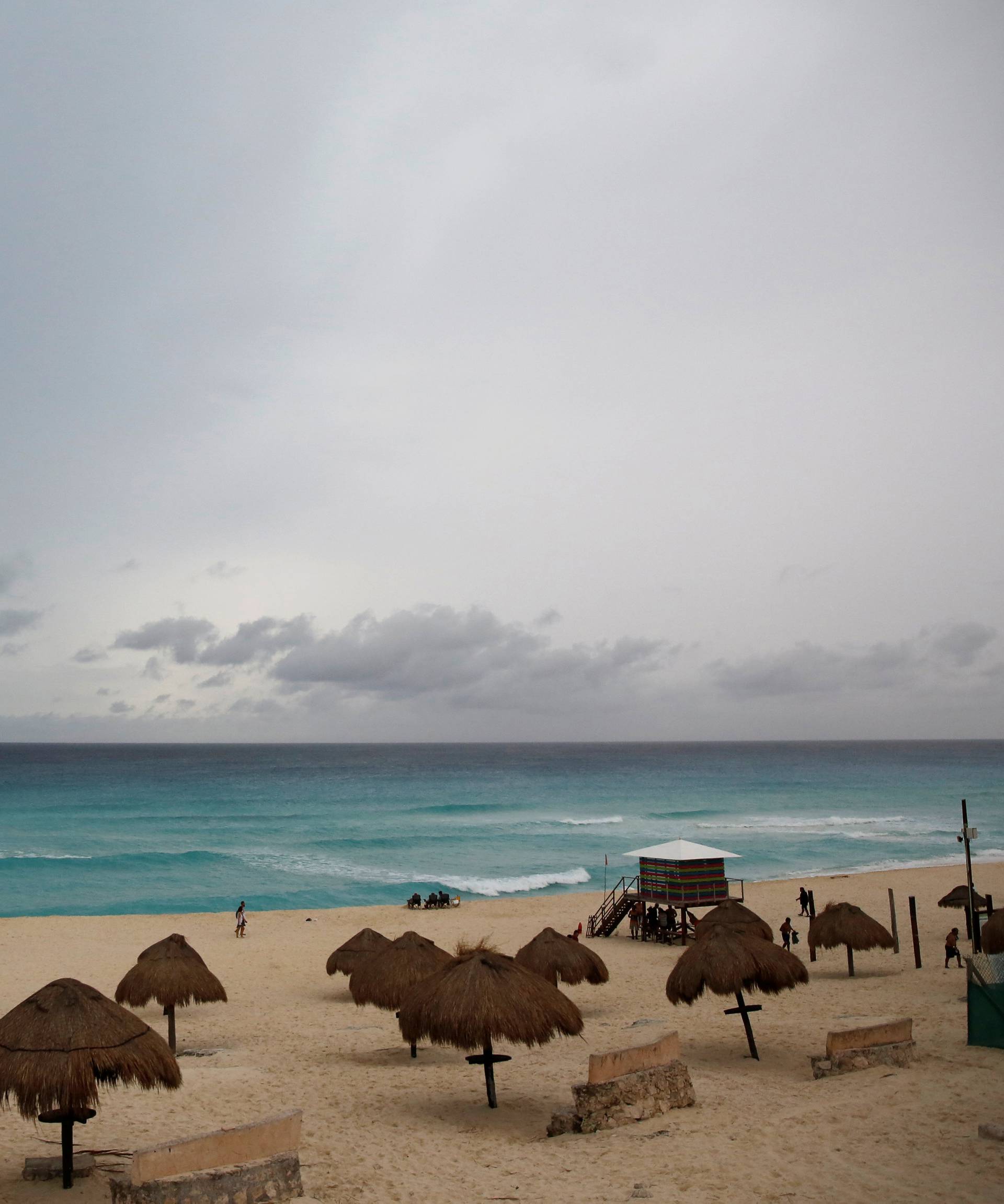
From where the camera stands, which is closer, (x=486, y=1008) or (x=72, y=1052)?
(x=72, y=1052)

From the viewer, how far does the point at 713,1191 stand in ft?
27.4

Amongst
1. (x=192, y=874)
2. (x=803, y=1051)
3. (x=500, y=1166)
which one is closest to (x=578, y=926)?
(x=803, y=1051)

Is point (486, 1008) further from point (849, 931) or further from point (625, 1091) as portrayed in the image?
point (849, 931)

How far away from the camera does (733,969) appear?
1316 cm

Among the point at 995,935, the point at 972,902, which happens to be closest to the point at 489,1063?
the point at 995,935

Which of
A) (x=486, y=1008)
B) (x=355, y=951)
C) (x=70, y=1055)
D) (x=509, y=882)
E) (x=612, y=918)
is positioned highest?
(x=70, y=1055)

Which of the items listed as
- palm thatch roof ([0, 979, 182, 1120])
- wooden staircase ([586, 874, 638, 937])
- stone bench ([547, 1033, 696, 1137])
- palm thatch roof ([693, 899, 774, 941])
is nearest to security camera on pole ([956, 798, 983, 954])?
palm thatch roof ([693, 899, 774, 941])

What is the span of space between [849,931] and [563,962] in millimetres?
6397

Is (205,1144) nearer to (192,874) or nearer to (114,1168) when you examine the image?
(114,1168)

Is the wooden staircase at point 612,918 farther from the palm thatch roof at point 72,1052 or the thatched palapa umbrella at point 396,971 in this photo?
the palm thatch roof at point 72,1052

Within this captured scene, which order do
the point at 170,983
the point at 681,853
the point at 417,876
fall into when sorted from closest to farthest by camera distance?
the point at 170,983, the point at 681,853, the point at 417,876

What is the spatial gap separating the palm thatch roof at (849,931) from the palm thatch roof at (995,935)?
78.2 inches

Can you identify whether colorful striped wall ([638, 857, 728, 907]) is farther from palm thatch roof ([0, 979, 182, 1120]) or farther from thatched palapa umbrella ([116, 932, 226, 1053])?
palm thatch roof ([0, 979, 182, 1120])

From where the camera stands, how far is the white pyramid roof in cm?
2503
